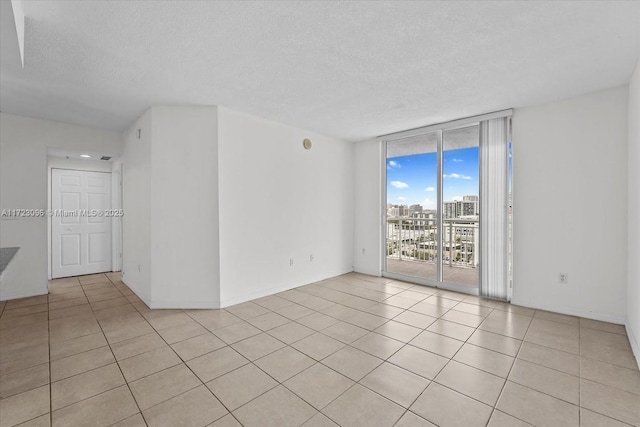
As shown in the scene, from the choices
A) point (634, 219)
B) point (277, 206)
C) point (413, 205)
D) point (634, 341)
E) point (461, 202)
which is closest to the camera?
point (634, 341)

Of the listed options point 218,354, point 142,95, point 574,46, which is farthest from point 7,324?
point 574,46

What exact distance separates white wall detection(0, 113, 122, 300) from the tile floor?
0.54 m

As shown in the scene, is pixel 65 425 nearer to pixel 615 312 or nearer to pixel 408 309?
pixel 408 309

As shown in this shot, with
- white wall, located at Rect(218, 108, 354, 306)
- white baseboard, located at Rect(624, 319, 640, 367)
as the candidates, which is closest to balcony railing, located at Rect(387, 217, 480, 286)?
white wall, located at Rect(218, 108, 354, 306)

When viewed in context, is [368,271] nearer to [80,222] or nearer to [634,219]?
[634,219]

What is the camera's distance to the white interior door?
16.6 ft

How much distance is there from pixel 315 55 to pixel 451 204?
4042mm

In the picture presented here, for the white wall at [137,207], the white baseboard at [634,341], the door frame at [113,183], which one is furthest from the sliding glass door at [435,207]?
the door frame at [113,183]

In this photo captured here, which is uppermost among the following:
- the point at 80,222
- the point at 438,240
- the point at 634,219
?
the point at 634,219

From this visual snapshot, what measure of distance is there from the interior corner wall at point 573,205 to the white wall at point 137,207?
473 cm

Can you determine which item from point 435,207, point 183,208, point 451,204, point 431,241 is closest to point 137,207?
point 183,208

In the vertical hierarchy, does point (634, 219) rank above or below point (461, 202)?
below

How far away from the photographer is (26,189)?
3.96 m

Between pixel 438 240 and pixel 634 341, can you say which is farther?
pixel 438 240
